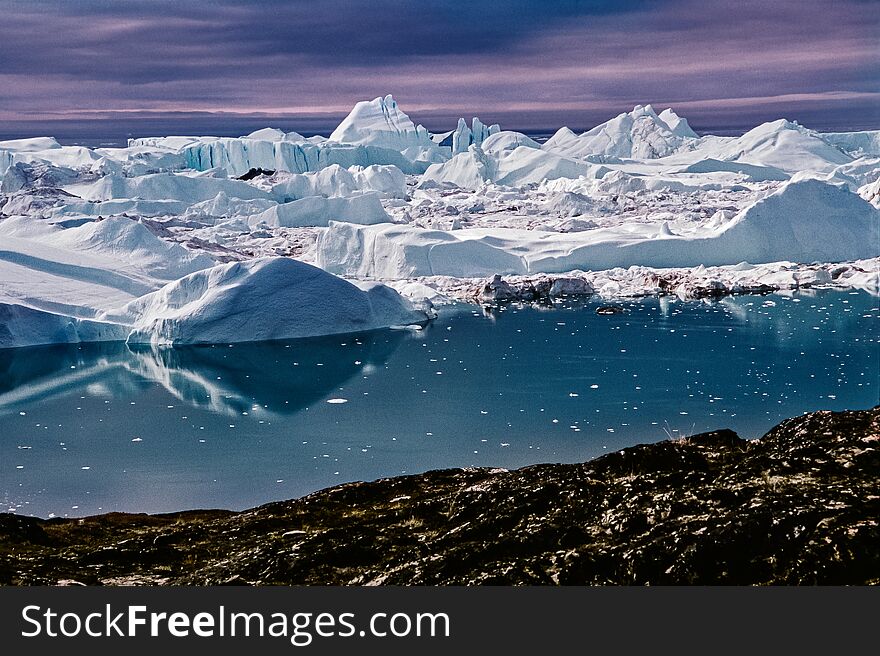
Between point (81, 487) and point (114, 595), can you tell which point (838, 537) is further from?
point (81, 487)

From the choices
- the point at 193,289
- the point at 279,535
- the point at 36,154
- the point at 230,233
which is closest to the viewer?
the point at 279,535

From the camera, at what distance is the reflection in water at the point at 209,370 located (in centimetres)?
1275

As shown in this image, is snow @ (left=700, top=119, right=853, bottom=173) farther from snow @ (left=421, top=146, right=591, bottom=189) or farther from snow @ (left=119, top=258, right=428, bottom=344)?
snow @ (left=119, top=258, right=428, bottom=344)

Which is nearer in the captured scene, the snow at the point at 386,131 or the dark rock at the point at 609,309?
the dark rock at the point at 609,309

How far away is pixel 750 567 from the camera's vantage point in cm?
304

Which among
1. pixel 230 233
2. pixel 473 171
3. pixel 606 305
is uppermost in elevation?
pixel 473 171

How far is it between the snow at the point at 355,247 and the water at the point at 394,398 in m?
0.98

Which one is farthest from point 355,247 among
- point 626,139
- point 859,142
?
point 859,142

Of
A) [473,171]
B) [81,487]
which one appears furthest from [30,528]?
[473,171]

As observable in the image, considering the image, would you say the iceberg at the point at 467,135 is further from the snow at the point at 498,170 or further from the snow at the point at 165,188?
the snow at the point at 165,188

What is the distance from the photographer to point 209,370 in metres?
14.6

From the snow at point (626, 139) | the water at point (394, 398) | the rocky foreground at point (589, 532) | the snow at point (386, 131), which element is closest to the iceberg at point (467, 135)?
the snow at point (386, 131)

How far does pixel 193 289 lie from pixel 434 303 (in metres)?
5.16

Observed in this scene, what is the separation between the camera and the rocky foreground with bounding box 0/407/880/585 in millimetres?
3068
